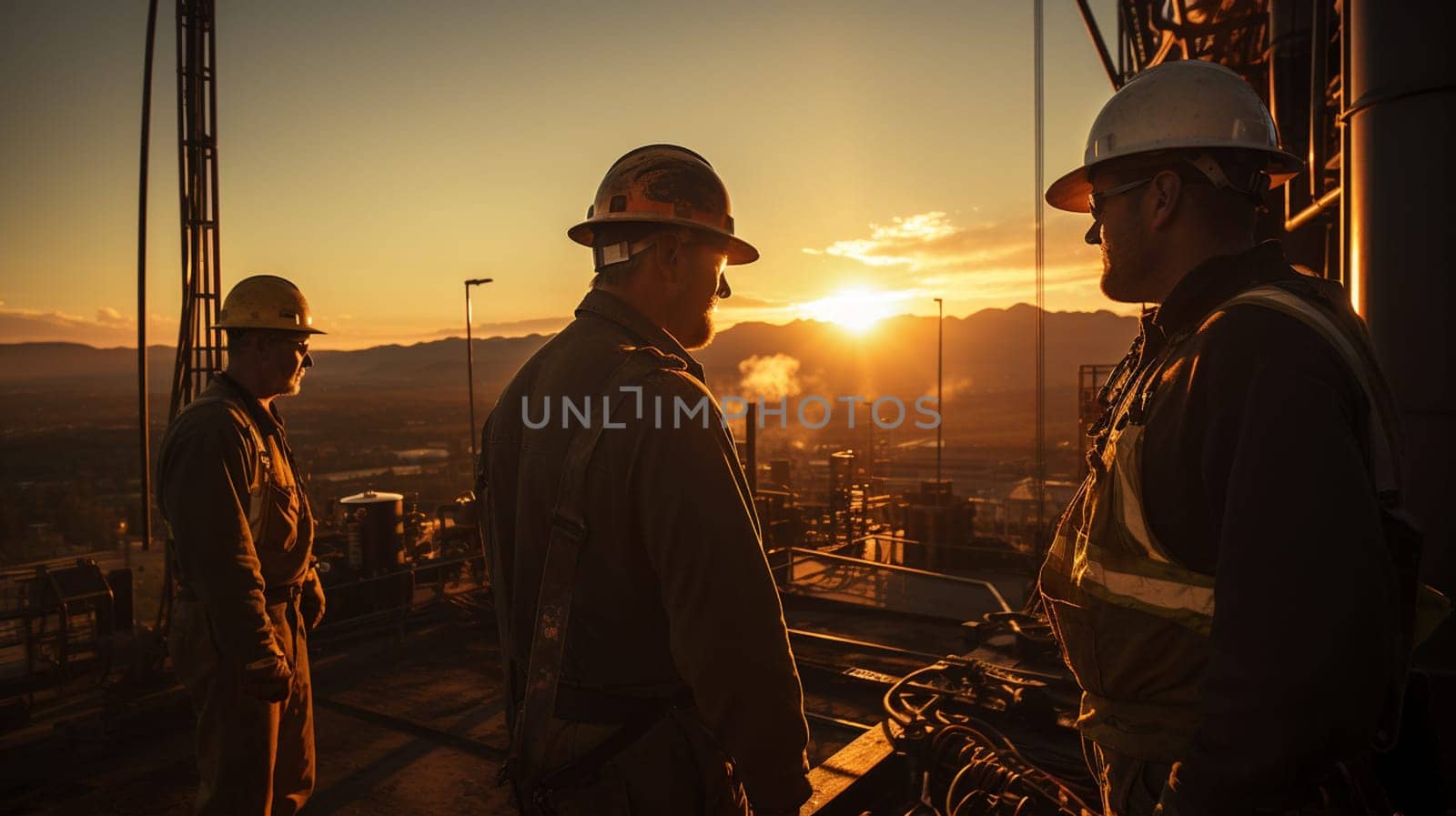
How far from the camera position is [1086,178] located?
263 cm

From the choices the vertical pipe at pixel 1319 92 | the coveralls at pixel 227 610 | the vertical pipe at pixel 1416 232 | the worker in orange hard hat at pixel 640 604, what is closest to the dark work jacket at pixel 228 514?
the coveralls at pixel 227 610

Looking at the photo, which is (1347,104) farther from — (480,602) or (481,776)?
(480,602)

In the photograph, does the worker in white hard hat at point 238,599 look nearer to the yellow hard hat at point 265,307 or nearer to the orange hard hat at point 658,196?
the yellow hard hat at point 265,307

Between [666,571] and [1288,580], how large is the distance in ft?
4.24

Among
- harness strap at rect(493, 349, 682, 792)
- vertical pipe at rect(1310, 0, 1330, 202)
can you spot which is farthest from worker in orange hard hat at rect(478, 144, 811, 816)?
vertical pipe at rect(1310, 0, 1330, 202)

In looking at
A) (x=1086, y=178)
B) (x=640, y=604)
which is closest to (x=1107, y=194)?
(x=1086, y=178)

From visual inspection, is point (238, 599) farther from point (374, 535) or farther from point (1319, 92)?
point (374, 535)

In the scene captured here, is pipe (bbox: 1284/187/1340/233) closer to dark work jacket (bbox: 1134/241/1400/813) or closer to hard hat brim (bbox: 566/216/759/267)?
hard hat brim (bbox: 566/216/759/267)

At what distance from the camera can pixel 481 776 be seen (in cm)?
715

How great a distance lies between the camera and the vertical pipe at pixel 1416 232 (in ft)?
12.7

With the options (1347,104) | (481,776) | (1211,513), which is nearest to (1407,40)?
(1347,104)

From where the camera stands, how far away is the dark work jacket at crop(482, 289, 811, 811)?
2.04m

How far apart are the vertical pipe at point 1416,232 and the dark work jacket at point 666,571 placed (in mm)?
3553

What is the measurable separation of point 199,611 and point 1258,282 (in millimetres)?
4357
